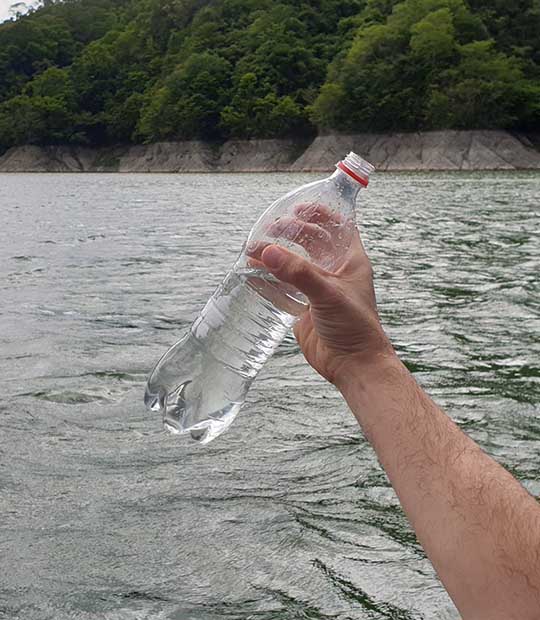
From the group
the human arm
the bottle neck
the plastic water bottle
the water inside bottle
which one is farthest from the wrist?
the water inside bottle

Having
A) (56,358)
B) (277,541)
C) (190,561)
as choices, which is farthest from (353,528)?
(56,358)

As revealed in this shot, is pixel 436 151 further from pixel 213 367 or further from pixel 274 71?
pixel 213 367

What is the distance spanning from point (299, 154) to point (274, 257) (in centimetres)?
8661

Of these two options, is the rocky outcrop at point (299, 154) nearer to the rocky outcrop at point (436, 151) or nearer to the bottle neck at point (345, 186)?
the rocky outcrop at point (436, 151)


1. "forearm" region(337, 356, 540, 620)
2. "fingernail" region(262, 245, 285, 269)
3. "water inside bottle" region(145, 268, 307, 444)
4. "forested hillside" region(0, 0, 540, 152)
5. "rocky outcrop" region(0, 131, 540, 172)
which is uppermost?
"fingernail" region(262, 245, 285, 269)

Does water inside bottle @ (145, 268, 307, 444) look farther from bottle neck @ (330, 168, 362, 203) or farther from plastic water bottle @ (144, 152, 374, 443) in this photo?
bottle neck @ (330, 168, 362, 203)

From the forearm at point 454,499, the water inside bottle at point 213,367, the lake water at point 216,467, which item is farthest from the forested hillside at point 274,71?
the forearm at point 454,499

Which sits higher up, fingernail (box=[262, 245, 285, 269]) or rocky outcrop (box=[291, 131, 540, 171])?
fingernail (box=[262, 245, 285, 269])

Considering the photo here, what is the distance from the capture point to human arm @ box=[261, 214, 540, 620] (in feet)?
4.83

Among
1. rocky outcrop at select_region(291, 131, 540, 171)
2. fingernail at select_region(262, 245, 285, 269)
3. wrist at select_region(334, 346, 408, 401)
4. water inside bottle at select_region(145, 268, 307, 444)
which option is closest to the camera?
fingernail at select_region(262, 245, 285, 269)

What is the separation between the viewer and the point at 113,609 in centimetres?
272

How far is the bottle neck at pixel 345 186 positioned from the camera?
2.40m

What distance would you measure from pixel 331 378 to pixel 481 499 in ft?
2.05

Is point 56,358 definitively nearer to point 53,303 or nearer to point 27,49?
point 53,303
